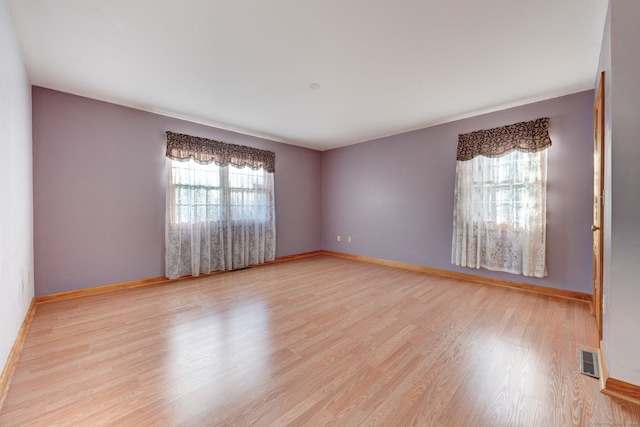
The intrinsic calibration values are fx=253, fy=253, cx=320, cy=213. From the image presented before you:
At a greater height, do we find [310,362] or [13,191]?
[13,191]

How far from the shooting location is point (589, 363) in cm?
174

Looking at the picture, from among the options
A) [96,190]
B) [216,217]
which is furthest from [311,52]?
[96,190]

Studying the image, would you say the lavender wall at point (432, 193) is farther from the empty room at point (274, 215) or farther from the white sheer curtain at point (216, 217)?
the white sheer curtain at point (216, 217)

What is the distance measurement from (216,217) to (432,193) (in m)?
3.57

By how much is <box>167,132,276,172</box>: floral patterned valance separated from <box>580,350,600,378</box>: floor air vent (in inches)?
180

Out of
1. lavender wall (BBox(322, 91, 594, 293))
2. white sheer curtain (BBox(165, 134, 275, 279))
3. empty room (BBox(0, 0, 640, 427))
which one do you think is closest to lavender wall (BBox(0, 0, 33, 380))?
empty room (BBox(0, 0, 640, 427))

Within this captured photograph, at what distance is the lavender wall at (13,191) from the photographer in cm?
162

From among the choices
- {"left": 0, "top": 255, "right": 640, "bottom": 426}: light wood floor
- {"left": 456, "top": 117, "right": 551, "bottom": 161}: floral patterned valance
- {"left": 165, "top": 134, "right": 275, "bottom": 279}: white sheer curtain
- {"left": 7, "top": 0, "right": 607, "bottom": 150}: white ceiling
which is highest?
{"left": 7, "top": 0, "right": 607, "bottom": 150}: white ceiling

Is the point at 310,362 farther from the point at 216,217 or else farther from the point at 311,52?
the point at 216,217

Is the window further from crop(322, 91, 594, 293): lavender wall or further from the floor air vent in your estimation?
the floor air vent

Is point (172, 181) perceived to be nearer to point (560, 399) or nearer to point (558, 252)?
point (560, 399)

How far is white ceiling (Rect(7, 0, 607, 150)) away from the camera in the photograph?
5.71 feet

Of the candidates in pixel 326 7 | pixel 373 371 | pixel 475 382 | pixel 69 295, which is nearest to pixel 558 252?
pixel 475 382

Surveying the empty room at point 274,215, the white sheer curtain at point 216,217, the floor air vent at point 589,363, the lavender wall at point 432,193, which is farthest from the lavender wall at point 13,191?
the lavender wall at point 432,193
